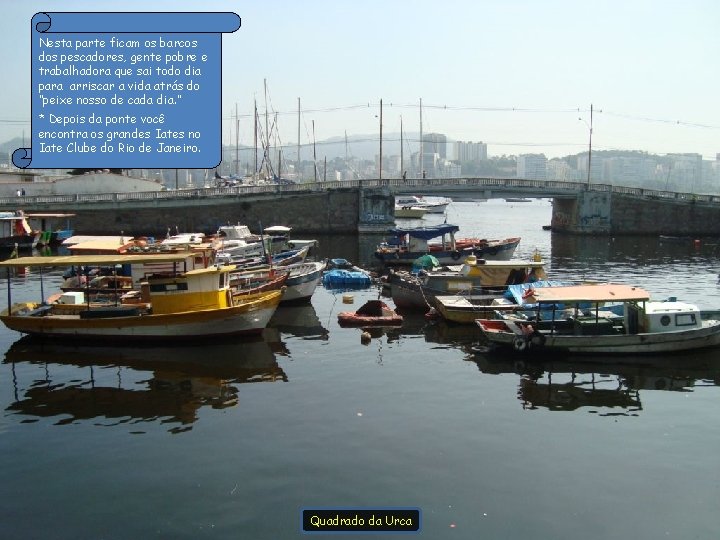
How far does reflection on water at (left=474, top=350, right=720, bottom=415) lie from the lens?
911 inches

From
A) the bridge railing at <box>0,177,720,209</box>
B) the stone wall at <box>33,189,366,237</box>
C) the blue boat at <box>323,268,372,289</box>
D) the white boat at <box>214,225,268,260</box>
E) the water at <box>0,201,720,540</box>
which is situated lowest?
the water at <box>0,201,720,540</box>

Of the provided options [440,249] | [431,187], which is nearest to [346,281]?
[440,249]

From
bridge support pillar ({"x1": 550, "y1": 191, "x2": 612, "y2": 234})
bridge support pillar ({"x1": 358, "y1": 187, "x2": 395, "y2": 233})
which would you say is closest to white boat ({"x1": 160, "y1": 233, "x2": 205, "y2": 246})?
bridge support pillar ({"x1": 358, "y1": 187, "x2": 395, "y2": 233})

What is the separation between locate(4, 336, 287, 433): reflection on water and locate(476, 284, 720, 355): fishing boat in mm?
9488

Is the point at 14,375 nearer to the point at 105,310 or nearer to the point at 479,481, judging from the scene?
the point at 105,310

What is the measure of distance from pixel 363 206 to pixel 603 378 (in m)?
61.6

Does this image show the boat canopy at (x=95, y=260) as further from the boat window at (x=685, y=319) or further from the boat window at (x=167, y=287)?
the boat window at (x=685, y=319)

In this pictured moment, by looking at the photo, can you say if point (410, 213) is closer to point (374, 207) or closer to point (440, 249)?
point (374, 207)

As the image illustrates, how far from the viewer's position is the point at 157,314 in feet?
96.6

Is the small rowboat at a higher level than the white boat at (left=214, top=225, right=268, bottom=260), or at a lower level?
lower

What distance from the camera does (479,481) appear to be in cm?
1673

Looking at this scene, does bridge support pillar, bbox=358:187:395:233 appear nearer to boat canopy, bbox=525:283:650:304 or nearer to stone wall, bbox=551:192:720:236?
stone wall, bbox=551:192:720:236

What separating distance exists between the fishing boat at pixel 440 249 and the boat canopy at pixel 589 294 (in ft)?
82.1

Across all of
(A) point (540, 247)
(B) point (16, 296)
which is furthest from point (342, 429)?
(A) point (540, 247)
